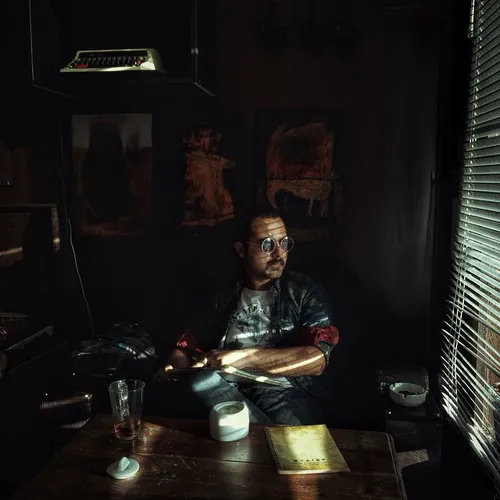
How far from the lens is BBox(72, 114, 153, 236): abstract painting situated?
7.68 feet

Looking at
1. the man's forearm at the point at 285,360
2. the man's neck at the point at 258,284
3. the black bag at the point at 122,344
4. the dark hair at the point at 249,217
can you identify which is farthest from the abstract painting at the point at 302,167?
the black bag at the point at 122,344

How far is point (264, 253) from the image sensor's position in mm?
2291

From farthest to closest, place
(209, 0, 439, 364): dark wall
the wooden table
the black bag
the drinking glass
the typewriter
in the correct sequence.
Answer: the black bag
(209, 0, 439, 364): dark wall
the typewriter
the drinking glass
the wooden table

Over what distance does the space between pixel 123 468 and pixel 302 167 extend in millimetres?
1357

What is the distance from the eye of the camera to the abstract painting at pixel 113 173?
234 cm

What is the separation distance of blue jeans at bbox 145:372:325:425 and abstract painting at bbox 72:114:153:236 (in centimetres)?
72

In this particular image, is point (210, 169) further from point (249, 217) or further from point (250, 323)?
point (250, 323)

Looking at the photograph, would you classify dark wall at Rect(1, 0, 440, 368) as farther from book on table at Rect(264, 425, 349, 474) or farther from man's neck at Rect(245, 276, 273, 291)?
book on table at Rect(264, 425, 349, 474)

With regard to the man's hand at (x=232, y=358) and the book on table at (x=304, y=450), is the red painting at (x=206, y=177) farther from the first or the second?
the book on table at (x=304, y=450)

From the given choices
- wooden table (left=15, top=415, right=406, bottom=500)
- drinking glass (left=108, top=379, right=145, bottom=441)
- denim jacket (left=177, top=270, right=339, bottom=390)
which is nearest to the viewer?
wooden table (left=15, top=415, right=406, bottom=500)

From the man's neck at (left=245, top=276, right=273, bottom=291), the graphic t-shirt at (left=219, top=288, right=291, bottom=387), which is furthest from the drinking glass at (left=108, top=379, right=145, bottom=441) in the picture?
the man's neck at (left=245, top=276, right=273, bottom=291)

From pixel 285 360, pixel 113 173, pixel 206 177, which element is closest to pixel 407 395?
pixel 285 360

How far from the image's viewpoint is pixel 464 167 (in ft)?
6.79

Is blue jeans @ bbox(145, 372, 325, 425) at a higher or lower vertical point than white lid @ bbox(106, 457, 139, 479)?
lower
